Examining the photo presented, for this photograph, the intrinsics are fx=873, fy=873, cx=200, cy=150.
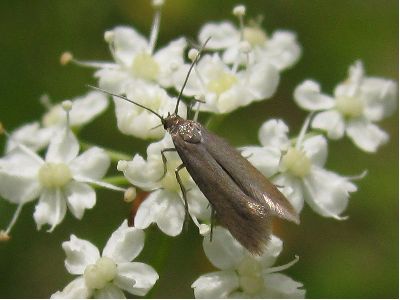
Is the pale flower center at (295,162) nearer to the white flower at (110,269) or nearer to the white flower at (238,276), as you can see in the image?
the white flower at (238,276)

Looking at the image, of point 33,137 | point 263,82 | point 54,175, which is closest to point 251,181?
point 263,82

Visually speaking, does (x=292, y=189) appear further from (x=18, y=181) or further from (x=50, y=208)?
(x=18, y=181)

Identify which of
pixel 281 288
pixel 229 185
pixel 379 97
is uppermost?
pixel 379 97

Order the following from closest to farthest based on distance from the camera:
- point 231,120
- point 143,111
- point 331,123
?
point 143,111 → point 331,123 → point 231,120

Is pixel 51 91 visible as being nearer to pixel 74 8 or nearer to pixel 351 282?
pixel 74 8

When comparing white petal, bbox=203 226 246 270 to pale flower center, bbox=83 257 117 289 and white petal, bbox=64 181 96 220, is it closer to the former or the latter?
pale flower center, bbox=83 257 117 289

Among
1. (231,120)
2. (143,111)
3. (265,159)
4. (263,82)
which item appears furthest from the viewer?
(231,120)

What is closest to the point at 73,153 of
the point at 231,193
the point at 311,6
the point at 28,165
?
the point at 28,165
